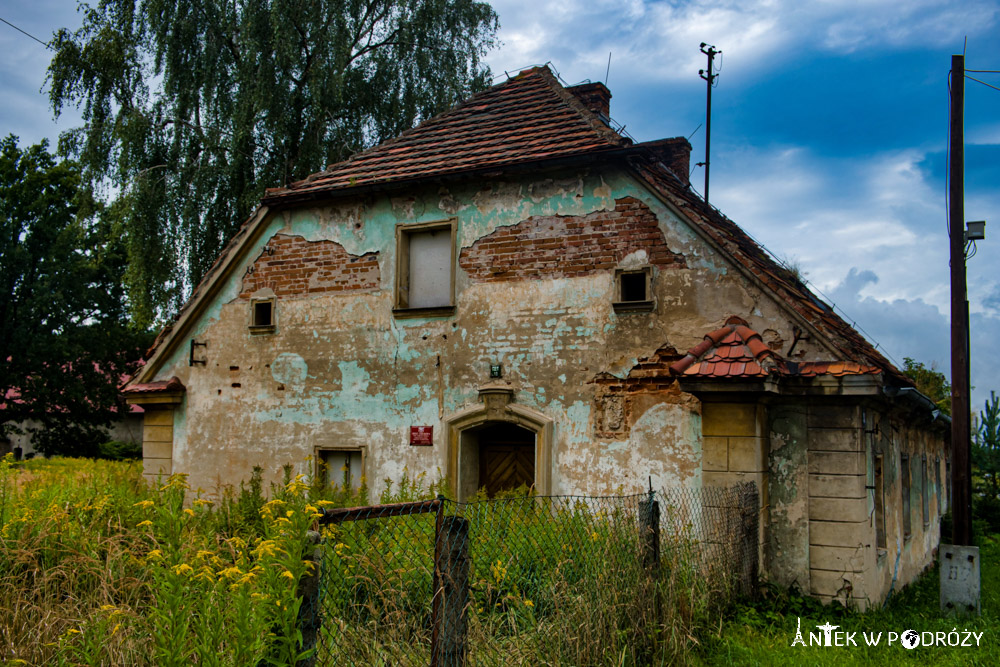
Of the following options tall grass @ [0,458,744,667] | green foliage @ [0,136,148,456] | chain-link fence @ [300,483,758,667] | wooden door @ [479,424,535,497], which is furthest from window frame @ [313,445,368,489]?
green foliage @ [0,136,148,456]

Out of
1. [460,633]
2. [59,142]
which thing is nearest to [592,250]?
[460,633]

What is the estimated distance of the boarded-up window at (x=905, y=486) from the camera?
12019mm

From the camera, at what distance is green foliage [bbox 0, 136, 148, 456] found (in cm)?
2475

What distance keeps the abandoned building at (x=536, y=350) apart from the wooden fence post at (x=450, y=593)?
4.83 metres

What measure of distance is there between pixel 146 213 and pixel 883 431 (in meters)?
15.1

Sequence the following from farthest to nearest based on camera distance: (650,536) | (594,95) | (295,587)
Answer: (594,95) → (650,536) → (295,587)

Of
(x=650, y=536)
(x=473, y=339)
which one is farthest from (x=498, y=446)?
(x=650, y=536)

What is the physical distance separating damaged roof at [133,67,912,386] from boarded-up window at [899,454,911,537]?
6.38 ft

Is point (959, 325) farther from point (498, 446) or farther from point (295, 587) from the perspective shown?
point (295, 587)

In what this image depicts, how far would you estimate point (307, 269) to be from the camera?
37.9ft

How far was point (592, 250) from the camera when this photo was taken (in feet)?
32.5

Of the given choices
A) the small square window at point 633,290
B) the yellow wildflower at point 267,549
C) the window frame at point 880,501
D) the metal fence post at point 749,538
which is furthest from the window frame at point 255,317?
the yellow wildflower at point 267,549

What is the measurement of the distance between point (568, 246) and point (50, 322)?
72.4ft

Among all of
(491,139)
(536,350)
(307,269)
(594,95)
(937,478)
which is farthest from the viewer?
(937,478)
